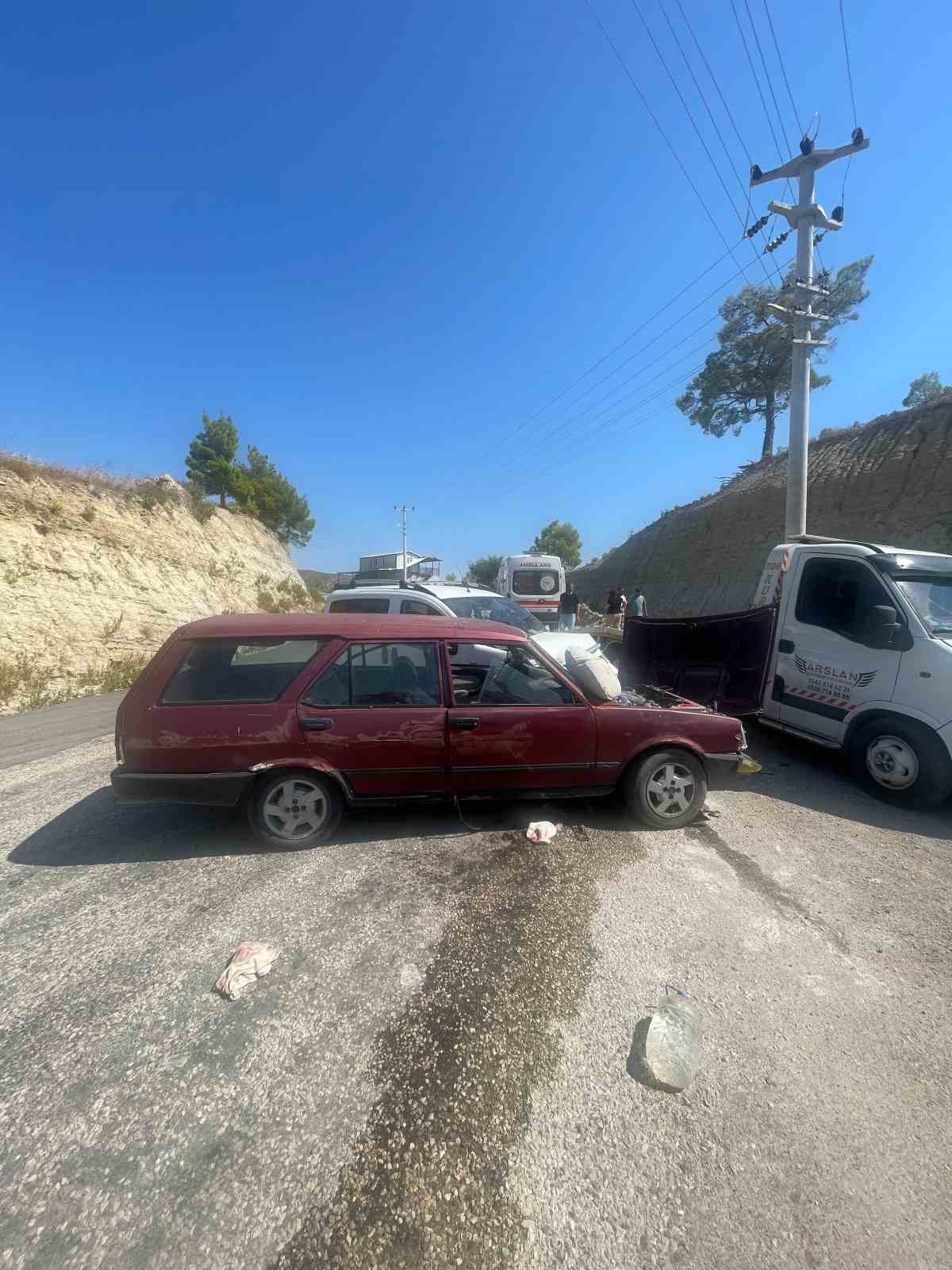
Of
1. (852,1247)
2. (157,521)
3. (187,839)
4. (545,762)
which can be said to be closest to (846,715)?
(545,762)

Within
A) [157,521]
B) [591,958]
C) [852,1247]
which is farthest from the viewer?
[157,521]

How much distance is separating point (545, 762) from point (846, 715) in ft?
10.7

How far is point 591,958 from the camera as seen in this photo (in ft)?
8.34

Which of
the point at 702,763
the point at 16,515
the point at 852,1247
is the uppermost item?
the point at 16,515

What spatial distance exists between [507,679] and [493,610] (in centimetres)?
425

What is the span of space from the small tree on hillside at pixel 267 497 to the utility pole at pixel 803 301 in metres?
24.8

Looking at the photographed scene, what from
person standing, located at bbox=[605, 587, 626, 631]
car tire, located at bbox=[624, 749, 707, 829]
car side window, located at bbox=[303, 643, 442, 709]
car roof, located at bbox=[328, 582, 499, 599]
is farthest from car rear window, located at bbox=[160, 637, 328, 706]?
person standing, located at bbox=[605, 587, 626, 631]

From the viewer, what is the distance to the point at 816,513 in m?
18.9

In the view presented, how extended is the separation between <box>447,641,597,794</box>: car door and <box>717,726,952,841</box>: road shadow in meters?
1.30

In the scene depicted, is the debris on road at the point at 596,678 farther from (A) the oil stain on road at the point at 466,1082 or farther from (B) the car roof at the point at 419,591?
(B) the car roof at the point at 419,591

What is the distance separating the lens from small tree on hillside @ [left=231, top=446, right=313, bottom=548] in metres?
28.7

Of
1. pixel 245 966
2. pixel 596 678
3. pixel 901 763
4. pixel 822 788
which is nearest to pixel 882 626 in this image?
pixel 901 763

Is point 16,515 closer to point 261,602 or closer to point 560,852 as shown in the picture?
point 261,602

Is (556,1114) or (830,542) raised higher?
(830,542)
